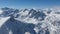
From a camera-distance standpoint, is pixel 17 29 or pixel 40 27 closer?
pixel 17 29

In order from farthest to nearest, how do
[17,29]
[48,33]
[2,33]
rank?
[48,33], [17,29], [2,33]

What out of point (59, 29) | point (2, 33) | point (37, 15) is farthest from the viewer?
Answer: point (37, 15)

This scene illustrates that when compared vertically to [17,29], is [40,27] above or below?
below

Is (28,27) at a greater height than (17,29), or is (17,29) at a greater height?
(17,29)

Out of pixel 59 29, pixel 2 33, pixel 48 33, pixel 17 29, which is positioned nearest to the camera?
pixel 2 33

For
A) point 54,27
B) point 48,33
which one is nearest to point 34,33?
point 48,33

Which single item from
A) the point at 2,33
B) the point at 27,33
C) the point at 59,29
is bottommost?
the point at 59,29

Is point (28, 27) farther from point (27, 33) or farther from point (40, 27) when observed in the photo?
point (40, 27)

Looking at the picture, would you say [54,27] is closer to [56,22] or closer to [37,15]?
[56,22]

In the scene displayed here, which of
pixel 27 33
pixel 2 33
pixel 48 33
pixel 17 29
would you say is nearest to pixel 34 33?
pixel 27 33
